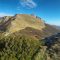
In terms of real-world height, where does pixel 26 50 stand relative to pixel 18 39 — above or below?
below

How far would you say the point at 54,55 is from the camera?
2361 centimetres

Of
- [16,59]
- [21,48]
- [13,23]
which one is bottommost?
[16,59]

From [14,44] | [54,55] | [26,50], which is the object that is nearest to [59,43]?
[54,55]

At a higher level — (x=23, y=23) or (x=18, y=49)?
(x=23, y=23)

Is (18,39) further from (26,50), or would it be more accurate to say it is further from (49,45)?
(49,45)

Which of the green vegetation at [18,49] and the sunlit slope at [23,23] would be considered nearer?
the green vegetation at [18,49]

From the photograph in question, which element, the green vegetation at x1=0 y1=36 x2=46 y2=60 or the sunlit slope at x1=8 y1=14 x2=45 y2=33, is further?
the sunlit slope at x1=8 y1=14 x2=45 y2=33

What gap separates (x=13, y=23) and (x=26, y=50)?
397 ft

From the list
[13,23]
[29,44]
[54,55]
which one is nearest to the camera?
[54,55]

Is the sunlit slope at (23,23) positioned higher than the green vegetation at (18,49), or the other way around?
the sunlit slope at (23,23)

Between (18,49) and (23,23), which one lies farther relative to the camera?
(23,23)

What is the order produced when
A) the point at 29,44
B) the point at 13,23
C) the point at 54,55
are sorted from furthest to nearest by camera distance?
1. the point at 13,23
2. the point at 29,44
3. the point at 54,55

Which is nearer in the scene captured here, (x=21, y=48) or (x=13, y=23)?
(x=21, y=48)

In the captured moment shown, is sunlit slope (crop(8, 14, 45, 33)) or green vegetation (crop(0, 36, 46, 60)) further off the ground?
sunlit slope (crop(8, 14, 45, 33))
